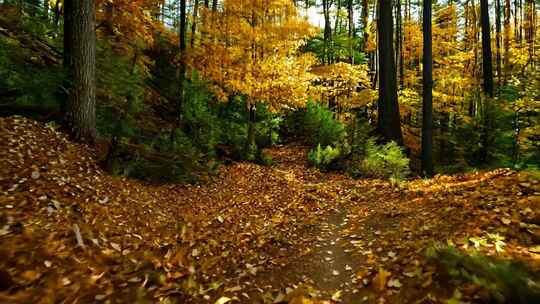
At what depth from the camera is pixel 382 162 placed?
1070cm

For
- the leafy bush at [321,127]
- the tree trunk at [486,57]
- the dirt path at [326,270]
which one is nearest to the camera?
the dirt path at [326,270]

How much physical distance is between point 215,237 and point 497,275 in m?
3.69

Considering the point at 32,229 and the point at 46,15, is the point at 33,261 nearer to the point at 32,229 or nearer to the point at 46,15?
the point at 32,229

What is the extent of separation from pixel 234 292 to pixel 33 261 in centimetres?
181

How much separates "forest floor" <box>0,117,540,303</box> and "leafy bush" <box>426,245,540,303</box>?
0.11 meters

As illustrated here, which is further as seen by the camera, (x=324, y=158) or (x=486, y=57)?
(x=486, y=57)

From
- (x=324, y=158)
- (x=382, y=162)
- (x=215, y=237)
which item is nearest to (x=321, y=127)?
(x=324, y=158)

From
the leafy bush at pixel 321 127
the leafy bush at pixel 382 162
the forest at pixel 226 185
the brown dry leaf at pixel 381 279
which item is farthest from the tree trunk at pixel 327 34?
the brown dry leaf at pixel 381 279

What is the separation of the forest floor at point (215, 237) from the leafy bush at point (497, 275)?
114mm

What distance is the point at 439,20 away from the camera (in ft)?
84.7

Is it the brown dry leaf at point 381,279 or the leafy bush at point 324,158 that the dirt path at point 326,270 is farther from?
the leafy bush at point 324,158

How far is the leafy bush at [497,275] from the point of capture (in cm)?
229

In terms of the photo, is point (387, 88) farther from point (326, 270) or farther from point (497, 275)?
point (497, 275)

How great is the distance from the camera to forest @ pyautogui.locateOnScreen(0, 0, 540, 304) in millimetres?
3180
